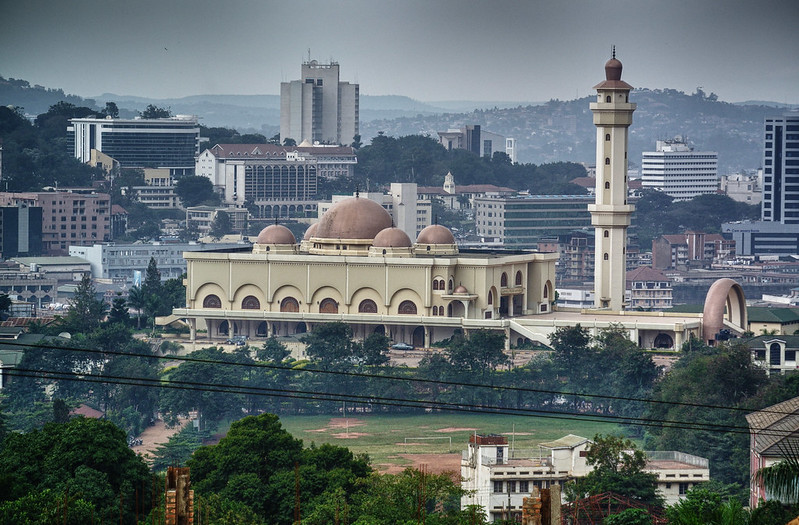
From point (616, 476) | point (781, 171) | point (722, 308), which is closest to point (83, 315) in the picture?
point (722, 308)

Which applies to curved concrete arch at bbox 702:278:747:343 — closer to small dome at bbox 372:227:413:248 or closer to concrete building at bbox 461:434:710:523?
small dome at bbox 372:227:413:248

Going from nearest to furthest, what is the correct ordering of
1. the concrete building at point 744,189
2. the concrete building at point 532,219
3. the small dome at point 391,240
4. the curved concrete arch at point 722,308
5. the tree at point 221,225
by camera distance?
the curved concrete arch at point 722,308, the small dome at point 391,240, the tree at point 221,225, the concrete building at point 532,219, the concrete building at point 744,189

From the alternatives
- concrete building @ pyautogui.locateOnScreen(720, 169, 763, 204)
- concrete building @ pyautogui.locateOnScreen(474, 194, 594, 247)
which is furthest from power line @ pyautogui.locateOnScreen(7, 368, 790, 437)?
concrete building @ pyautogui.locateOnScreen(720, 169, 763, 204)

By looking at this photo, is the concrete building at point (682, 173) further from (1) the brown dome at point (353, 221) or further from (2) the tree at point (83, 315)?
(1) the brown dome at point (353, 221)

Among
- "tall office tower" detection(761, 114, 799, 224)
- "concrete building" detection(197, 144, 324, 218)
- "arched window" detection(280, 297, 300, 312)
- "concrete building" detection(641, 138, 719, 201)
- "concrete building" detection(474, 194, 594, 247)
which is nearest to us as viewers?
"arched window" detection(280, 297, 300, 312)

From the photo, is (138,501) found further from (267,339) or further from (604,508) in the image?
(267,339)

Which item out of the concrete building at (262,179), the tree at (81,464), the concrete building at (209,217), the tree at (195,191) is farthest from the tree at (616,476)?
the tree at (195,191)
